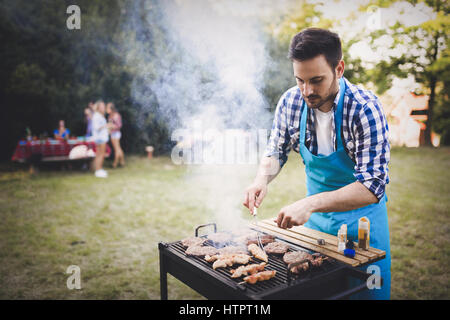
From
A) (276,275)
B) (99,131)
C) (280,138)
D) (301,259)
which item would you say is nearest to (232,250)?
(276,275)

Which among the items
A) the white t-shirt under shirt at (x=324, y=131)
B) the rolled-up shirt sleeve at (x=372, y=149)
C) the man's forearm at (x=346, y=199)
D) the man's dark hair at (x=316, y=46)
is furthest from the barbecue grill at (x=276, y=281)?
the man's dark hair at (x=316, y=46)

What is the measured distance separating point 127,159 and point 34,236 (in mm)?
7356

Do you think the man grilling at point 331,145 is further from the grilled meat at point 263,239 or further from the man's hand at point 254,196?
the grilled meat at point 263,239

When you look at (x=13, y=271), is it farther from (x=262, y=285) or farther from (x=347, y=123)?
(x=347, y=123)

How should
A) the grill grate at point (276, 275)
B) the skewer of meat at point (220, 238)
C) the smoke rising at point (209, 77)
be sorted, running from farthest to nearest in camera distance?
the smoke rising at point (209, 77), the skewer of meat at point (220, 238), the grill grate at point (276, 275)

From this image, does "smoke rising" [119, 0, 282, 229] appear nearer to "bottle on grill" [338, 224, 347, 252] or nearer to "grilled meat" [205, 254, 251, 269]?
"grilled meat" [205, 254, 251, 269]

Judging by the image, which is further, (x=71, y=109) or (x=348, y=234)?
(x=71, y=109)

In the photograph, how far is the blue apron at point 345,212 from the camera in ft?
7.23

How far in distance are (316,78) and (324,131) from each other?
20.5 inches

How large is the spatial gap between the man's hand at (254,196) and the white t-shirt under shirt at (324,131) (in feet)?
1.74

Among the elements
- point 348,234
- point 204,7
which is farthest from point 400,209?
point 204,7

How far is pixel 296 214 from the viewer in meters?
1.92

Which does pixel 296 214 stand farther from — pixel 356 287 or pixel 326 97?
pixel 326 97
